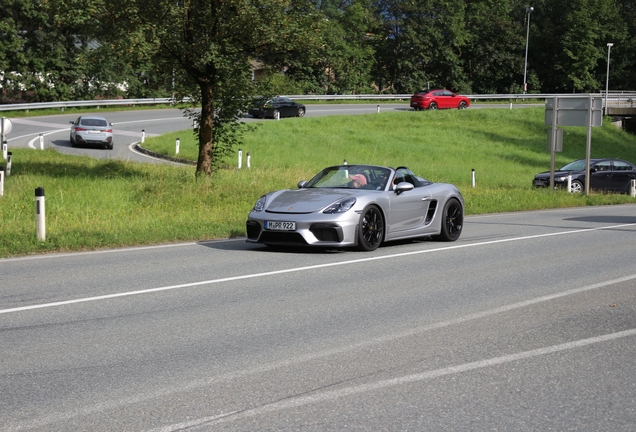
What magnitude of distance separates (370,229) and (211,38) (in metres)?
10.4

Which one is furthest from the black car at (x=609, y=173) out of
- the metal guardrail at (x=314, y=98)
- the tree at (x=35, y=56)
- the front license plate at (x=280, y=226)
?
the tree at (x=35, y=56)

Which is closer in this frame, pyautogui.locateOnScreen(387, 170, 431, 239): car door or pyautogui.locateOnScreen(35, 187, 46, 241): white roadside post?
pyautogui.locateOnScreen(35, 187, 46, 241): white roadside post

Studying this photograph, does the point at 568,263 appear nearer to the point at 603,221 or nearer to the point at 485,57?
the point at 603,221

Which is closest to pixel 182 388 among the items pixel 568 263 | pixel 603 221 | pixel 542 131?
pixel 568 263

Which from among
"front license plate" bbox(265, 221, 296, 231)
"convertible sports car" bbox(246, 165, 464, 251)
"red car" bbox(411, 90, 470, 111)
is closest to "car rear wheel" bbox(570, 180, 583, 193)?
"convertible sports car" bbox(246, 165, 464, 251)

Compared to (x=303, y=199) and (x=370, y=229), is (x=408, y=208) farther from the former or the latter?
(x=303, y=199)

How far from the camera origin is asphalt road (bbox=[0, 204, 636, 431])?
521cm

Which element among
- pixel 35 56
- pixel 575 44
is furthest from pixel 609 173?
pixel 575 44

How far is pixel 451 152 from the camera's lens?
51.0 m

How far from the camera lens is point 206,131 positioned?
2369cm

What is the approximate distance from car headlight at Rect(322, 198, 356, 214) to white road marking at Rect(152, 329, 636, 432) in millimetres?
5898

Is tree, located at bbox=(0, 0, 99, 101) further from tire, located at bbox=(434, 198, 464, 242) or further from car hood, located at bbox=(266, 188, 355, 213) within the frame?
car hood, located at bbox=(266, 188, 355, 213)

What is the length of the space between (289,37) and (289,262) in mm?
11559

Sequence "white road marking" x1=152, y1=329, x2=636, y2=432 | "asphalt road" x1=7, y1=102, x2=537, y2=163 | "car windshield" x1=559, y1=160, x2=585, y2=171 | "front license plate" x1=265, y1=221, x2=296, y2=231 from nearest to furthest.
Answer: "white road marking" x1=152, y1=329, x2=636, y2=432, "front license plate" x1=265, y1=221, x2=296, y2=231, "car windshield" x1=559, y1=160, x2=585, y2=171, "asphalt road" x1=7, y1=102, x2=537, y2=163
